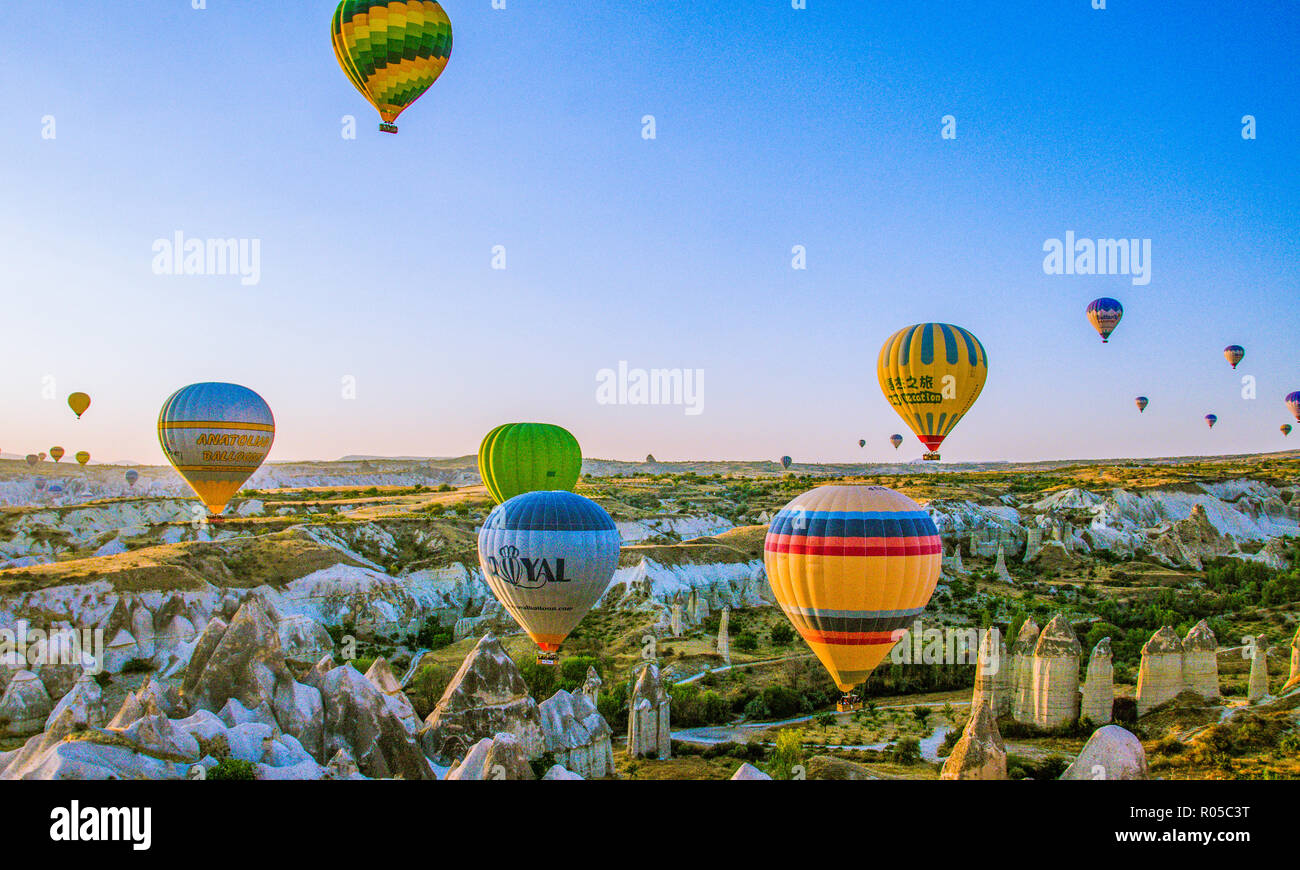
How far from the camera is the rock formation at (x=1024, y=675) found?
29078mm

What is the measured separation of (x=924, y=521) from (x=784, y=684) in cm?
1574

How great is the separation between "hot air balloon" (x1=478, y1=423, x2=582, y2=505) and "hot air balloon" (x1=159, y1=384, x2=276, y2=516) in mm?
8449

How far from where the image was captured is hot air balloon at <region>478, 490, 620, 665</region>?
23.3 metres

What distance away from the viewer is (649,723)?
86.9 feet

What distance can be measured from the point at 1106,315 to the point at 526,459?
2973cm

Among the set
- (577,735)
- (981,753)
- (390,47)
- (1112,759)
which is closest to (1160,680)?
(981,753)

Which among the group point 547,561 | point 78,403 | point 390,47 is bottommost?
point 547,561

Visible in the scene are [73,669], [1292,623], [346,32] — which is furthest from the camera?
[1292,623]

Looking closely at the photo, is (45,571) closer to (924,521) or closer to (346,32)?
(346,32)

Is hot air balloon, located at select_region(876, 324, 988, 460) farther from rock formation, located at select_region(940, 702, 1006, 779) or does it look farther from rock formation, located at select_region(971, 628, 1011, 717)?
rock formation, located at select_region(940, 702, 1006, 779)

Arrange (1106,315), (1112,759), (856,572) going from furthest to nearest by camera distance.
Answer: (1106,315), (856,572), (1112,759)

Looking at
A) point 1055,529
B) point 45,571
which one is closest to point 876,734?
point 45,571

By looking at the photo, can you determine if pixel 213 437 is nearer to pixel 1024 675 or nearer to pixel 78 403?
pixel 1024 675
